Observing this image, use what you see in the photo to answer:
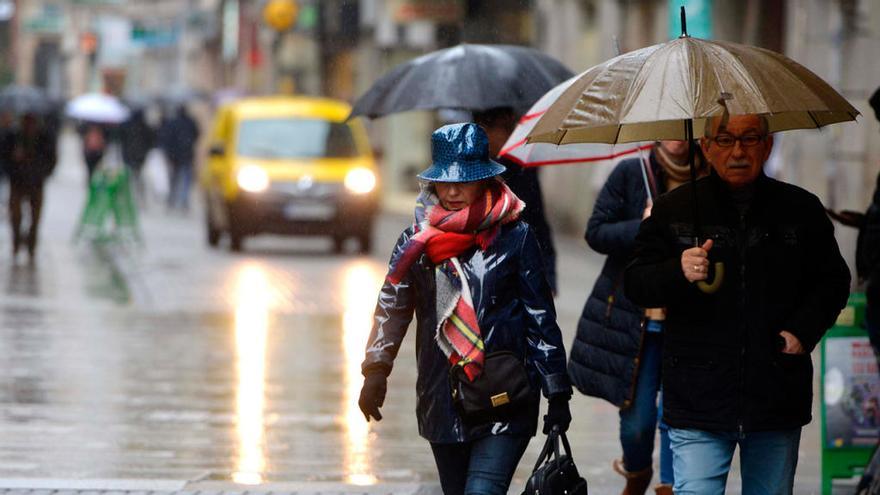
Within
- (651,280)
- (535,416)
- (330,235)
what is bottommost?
(330,235)

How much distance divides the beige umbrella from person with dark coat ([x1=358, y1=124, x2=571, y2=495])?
1.00 feet

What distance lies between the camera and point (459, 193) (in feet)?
18.6

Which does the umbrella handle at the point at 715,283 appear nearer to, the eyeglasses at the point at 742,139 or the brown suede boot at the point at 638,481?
the eyeglasses at the point at 742,139

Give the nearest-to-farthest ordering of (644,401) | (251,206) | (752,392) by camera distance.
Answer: (752,392)
(644,401)
(251,206)

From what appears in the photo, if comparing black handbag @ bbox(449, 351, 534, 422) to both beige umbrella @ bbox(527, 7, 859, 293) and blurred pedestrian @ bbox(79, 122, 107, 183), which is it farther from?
blurred pedestrian @ bbox(79, 122, 107, 183)

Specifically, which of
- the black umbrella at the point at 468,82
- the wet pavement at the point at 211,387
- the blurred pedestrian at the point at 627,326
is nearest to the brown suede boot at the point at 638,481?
the blurred pedestrian at the point at 627,326

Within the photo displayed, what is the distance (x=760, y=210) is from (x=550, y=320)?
0.67 metres

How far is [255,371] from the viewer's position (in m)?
12.4

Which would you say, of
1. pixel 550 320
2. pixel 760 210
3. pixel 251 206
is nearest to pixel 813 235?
pixel 760 210

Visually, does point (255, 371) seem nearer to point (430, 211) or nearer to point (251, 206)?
point (430, 211)

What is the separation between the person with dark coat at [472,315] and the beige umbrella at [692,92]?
305 millimetres

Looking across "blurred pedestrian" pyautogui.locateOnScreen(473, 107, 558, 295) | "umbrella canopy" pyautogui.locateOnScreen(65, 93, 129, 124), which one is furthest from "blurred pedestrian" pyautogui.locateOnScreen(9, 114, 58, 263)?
"blurred pedestrian" pyautogui.locateOnScreen(473, 107, 558, 295)

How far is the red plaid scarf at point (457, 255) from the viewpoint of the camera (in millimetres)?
5605

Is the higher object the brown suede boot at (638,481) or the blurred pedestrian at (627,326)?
the blurred pedestrian at (627,326)
